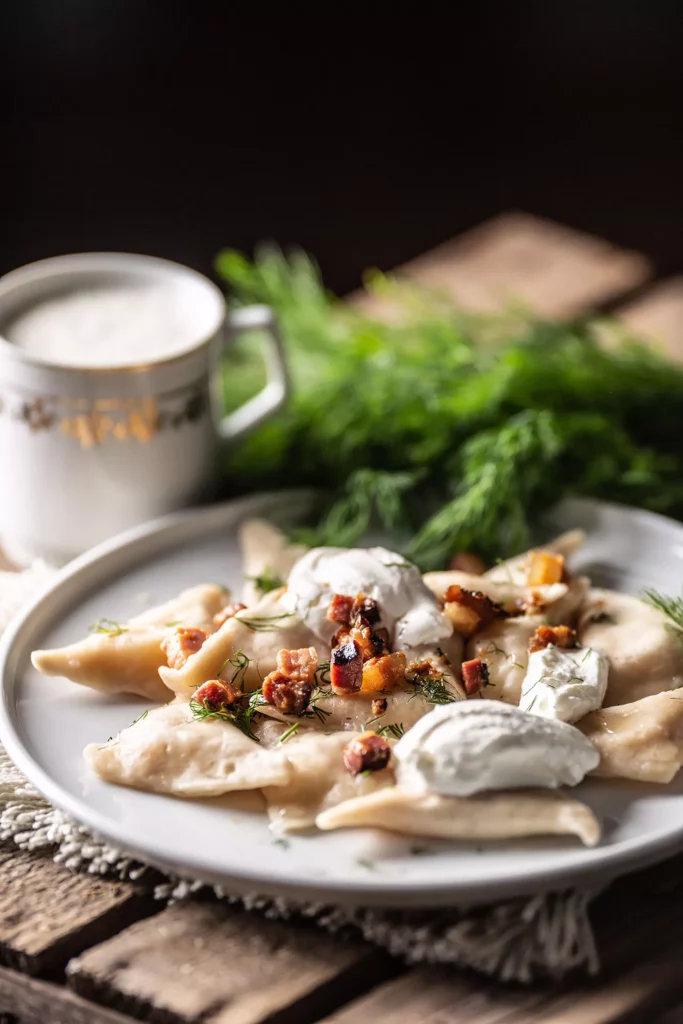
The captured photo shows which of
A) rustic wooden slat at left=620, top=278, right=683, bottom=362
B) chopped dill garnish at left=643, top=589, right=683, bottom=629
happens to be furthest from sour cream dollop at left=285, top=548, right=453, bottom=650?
rustic wooden slat at left=620, top=278, right=683, bottom=362

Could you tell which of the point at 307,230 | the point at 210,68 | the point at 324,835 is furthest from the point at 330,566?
the point at 210,68

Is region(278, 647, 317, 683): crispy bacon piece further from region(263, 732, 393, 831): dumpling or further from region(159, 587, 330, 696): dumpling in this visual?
region(263, 732, 393, 831): dumpling

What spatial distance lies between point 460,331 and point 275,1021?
2147 mm

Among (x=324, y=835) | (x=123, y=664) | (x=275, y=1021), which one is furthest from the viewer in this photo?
(x=123, y=664)

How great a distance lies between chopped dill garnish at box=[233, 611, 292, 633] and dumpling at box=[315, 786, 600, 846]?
1.53 ft

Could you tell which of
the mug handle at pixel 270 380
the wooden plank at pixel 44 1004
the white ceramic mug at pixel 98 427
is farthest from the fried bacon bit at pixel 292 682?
the mug handle at pixel 270 380

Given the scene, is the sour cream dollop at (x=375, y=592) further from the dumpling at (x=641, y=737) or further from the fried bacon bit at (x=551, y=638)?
the dumpling at (x=641, y=737)

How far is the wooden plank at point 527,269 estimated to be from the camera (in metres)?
4.35

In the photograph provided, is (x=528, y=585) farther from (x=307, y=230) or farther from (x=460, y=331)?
(x=307, y=230)

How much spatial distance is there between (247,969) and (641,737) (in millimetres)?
713

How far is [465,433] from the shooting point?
3.26 metres

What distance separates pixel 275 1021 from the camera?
6.40 ft

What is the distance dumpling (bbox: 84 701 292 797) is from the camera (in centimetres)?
217

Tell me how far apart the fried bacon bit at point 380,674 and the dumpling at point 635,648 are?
1.23ft
